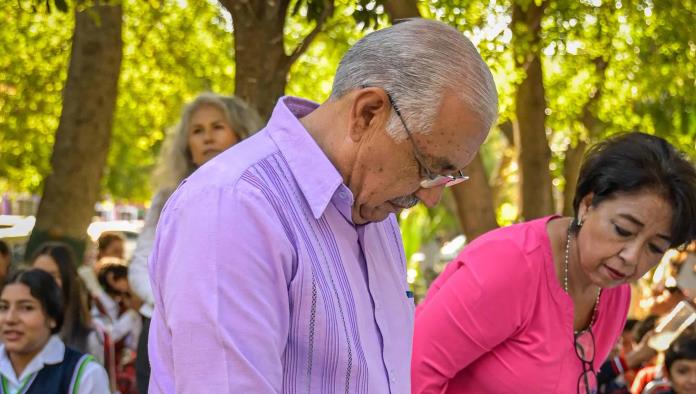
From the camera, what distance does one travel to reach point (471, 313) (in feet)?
12.2

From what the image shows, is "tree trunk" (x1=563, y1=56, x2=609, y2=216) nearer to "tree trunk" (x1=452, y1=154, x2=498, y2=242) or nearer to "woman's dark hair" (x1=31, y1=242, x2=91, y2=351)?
"tree trunk" (x1=452, y1=154, x2=498, y2=242)

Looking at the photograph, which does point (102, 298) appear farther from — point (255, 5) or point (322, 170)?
point (322, 170)

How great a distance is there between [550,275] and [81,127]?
26.6 ft

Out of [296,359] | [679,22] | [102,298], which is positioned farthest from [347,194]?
[679,22]

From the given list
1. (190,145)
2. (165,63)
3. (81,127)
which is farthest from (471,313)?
(165,63)

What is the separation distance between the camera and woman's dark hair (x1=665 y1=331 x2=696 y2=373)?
22.5 ft

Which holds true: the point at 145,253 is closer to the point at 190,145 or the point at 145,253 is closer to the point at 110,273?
the point at 190,145

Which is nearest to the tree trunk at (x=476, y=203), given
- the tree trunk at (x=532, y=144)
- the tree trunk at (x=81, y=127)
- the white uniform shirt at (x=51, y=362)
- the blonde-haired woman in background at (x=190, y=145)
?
the tree trunk at (x=532, y=144)

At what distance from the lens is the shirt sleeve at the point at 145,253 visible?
18.0 ft

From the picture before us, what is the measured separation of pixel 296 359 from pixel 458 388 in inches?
66.8

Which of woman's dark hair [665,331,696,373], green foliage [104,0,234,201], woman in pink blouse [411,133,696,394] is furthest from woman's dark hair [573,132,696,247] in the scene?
green foliage [104,0,234,201]

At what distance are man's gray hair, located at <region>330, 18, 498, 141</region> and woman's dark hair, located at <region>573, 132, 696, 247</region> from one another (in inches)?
60.7

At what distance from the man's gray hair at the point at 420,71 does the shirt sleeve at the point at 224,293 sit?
0.33m

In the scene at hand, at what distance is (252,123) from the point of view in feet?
18.9
